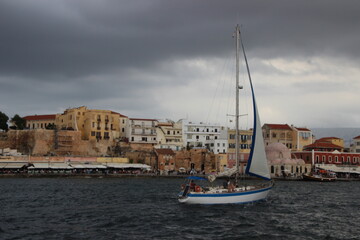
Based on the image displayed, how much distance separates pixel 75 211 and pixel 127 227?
8.38m

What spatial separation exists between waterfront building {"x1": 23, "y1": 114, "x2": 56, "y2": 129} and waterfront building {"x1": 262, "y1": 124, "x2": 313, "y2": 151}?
55.5 meters

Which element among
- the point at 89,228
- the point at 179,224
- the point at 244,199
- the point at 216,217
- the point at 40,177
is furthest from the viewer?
the point at 40,177

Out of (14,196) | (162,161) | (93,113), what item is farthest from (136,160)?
(14,196)

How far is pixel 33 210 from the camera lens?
40125 millimetres

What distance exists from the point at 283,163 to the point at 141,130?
34273mm

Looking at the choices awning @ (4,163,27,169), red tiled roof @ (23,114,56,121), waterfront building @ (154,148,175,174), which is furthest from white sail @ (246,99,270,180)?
red tiled roof @ (23,114,56,121)

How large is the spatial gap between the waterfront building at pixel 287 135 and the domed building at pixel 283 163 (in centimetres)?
1326

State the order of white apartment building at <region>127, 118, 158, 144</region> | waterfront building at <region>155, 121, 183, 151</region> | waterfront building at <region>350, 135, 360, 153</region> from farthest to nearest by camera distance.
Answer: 1. waterfront building at <region>350, 135, 360, 153</region>
2. waterfront building at <region>155, 121, 183, 151</region>
3. white apartment building at <region>127, 118, 158, 144</region>

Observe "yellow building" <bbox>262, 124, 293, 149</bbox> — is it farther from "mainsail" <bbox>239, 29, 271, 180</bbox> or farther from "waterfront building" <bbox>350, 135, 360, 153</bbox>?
"mainsail" <bbox>239, 29, 271, 180</bbox>

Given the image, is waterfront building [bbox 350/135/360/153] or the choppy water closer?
the choppy water

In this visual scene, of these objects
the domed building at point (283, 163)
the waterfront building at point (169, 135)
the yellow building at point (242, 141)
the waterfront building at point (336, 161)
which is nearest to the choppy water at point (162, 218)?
the domed building at point (283, 163)

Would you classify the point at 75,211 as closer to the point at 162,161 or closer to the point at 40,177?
the point at 40,177

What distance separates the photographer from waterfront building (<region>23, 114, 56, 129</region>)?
12700 centimetres

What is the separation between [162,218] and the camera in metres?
37.0
